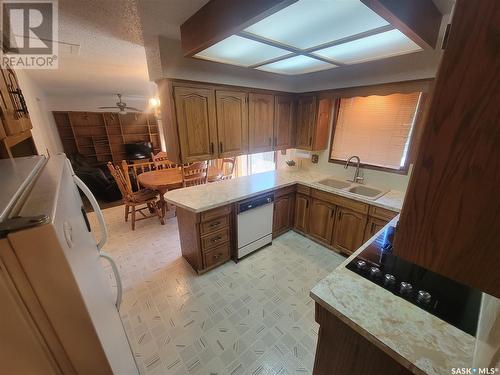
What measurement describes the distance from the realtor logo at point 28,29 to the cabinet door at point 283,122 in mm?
2184

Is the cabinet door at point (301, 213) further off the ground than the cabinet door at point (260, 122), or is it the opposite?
the cabinet door at point (260, 122)

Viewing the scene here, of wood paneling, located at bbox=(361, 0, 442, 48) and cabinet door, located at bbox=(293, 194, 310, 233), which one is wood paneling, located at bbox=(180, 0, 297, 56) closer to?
wood paneling, located at bbox=(361, 0, 442, 48)

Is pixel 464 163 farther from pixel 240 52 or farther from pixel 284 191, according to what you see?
pixel 284 191

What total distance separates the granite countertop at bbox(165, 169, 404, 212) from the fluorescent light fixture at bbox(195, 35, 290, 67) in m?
1.31

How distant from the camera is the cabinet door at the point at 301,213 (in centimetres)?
283

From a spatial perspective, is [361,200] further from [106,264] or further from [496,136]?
[106,264]

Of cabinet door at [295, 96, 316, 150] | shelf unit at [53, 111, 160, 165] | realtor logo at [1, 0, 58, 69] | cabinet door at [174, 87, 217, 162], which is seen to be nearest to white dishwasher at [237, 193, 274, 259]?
cabinet door at [174, 87, 217, 162]

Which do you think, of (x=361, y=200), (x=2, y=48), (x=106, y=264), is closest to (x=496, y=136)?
(x=361, y=200)

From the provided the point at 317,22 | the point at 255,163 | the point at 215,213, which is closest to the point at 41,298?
the point at 317,22

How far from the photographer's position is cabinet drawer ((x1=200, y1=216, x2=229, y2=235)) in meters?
2.12

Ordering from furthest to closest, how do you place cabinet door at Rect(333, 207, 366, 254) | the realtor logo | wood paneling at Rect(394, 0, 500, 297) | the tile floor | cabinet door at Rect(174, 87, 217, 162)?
cabinet door at Rect(333, 207, 366, 254), cabinet door at Rect(174, 87, 217, 162), the tile floor, the realtor logo, wood paneling at Rect(394, 0, 500, 297)

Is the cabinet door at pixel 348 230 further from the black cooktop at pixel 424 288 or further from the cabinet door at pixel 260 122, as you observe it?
the cabinet door at pixel 260 122

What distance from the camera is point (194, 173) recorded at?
3352mm

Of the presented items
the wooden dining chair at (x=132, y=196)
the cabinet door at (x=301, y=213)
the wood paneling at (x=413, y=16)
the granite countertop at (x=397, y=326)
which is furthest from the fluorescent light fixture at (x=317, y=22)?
the wooden dining chair at (x=132, y=196)
